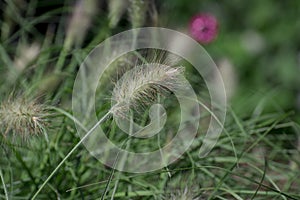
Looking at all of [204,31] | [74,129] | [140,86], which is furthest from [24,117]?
[204,31]

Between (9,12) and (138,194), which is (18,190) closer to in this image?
(138,194)

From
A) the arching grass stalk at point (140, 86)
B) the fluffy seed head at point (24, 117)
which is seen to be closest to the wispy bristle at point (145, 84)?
the arching grass stalk at point (140, 86)

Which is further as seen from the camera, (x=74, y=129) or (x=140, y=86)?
(x=74, y=129)

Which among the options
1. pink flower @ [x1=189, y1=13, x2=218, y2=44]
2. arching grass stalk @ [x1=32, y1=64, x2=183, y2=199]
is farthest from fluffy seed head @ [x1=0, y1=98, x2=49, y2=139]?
pink flower @ [x1=189, y1=13, x2=218, y2=44]

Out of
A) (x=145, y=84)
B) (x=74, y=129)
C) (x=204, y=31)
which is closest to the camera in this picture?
(x=145, y=84)

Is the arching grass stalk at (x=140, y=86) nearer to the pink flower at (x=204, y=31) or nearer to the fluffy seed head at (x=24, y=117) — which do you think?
the fluffy seed head at (x=24, y=117)

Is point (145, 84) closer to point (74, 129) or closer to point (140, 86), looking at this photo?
point (140, 86)

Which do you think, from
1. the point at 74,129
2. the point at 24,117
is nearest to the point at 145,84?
the point at 24,117

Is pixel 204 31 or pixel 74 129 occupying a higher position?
pixel 204 31

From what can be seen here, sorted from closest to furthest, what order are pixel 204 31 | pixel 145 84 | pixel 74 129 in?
1. pixel 145 84
2. pixel 74 129
3. pixel 204 31

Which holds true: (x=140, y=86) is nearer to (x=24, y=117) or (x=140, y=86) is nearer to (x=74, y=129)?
(x=24, y=117)

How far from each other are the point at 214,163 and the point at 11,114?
23.9 inches

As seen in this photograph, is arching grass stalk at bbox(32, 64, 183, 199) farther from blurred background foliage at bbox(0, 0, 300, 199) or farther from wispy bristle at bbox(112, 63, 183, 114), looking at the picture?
blurred background foliage at bbox(0, 0, 300, 199)

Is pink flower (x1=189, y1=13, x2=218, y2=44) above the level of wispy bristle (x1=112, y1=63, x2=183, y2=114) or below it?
above
